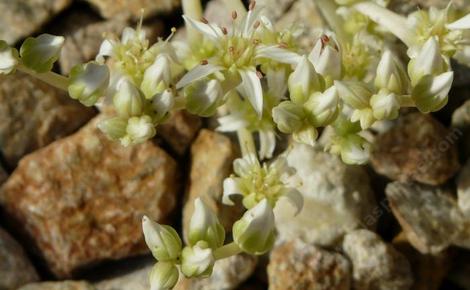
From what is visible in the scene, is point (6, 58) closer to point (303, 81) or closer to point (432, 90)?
point (303, 81)

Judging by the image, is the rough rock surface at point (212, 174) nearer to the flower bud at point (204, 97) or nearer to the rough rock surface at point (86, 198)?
the rough rock surface at point (86, 198)

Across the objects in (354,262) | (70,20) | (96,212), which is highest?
(70,20)

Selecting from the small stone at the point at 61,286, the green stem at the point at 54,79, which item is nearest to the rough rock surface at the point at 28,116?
the small stone at the point at 61,286

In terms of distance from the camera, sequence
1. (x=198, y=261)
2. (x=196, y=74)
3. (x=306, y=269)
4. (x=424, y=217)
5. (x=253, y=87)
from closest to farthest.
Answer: (x=198, y=261) < (x=196, y=74) < (x=253, y=87) < (x=306, y=269) < (x=424, y=217)

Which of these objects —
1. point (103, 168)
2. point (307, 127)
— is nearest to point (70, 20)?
point (103, 168)

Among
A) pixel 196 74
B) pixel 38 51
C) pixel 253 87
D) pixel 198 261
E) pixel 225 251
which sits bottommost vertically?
pixel 225 251

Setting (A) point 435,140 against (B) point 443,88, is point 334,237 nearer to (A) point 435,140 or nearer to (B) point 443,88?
(A) point 435,140

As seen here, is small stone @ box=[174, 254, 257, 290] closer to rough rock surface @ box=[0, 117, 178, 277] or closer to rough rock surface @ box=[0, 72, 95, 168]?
rough rock surface @ box=[0, 117, 178, 277]

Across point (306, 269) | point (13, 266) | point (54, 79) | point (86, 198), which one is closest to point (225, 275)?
point (306, 269)
